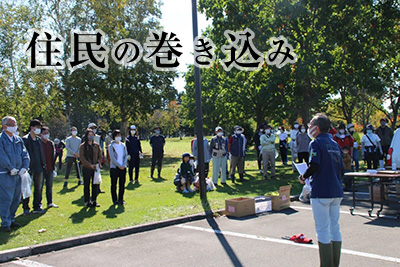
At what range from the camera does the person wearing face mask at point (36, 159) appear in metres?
9.16

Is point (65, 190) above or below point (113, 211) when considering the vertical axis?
above

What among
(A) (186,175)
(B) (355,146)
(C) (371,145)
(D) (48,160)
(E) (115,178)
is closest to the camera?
(D) (48,160)

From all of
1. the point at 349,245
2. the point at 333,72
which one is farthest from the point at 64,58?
the point at 349,245

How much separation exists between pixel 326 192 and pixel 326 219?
355 millimetres

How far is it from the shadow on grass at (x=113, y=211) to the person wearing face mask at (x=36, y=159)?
1.56m

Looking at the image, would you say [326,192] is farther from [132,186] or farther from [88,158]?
[132,186]

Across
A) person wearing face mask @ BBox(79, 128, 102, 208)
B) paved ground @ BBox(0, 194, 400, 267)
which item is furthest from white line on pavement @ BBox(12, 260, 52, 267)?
person wearing face mask @ BBox(79, 128, 102, 208)

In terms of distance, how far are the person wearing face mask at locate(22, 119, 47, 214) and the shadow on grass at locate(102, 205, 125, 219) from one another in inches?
61.6

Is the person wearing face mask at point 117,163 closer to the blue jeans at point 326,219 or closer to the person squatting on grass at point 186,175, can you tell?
the person squatting on grass at point 186,175

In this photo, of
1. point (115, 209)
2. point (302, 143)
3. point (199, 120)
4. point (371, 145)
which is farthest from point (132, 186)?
point (371, 145)

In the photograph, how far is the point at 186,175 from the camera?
12430mm

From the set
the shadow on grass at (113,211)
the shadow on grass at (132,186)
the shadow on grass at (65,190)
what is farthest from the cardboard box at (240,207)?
the shadow on grass at (65,190)

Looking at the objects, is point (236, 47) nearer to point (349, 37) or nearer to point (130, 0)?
point (349, 37)

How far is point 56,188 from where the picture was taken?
13867mm
